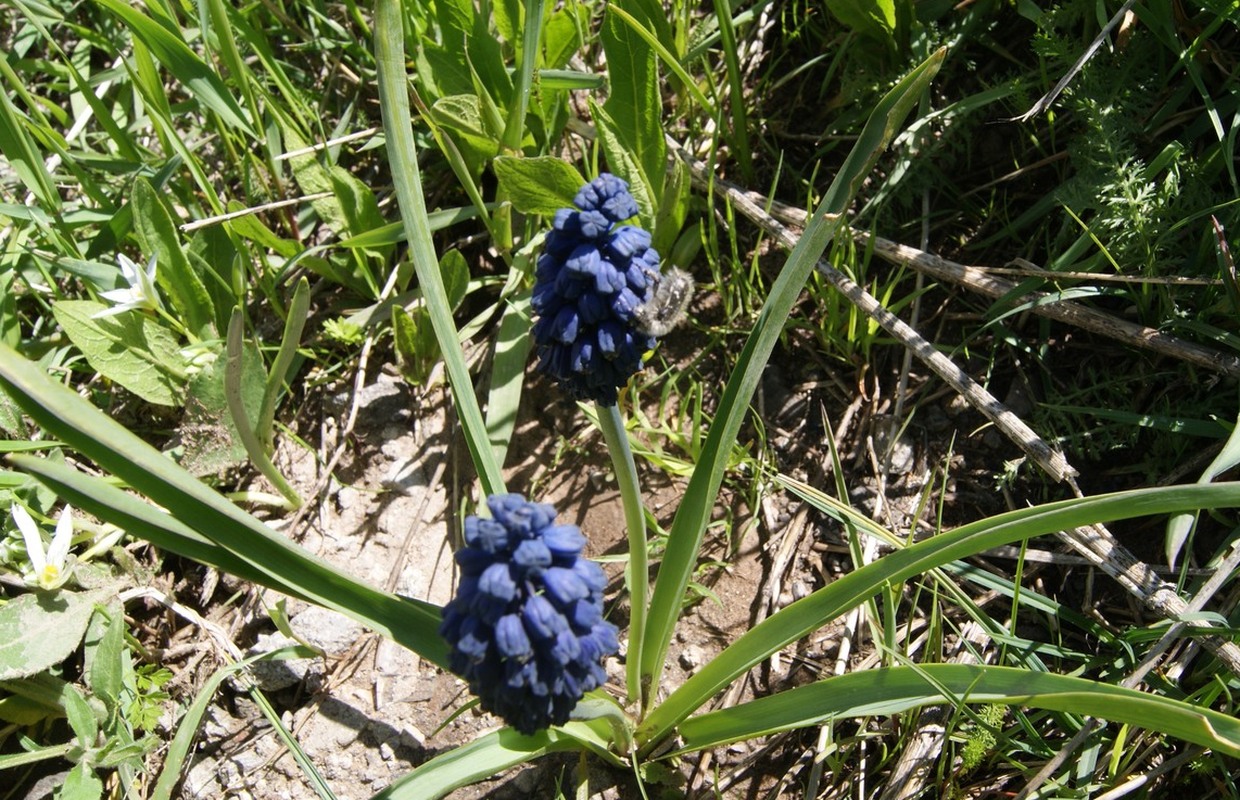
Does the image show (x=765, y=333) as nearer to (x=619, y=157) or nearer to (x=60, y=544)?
(x=619, y=157)

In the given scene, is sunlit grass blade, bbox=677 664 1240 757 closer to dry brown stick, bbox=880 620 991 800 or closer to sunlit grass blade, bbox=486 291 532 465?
dry brown stick, bbox=880 620 991 800

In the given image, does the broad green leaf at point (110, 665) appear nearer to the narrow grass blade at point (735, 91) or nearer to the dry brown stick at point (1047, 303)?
the dry brown stick at point (1047, 303)

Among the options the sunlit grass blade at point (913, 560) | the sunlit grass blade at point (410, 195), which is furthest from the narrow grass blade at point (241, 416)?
the sunlit grass blade at point (913, 560)

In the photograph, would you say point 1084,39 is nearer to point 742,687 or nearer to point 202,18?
point 742,687

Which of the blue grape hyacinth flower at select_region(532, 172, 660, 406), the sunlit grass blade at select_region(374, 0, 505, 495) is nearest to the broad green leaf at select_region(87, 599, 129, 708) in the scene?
the sunlit grass blade at select_region(374, 0, 505, 495)

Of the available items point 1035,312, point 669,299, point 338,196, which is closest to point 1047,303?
point 1035,312

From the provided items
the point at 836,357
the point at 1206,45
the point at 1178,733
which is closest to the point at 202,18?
the point at 836,357
